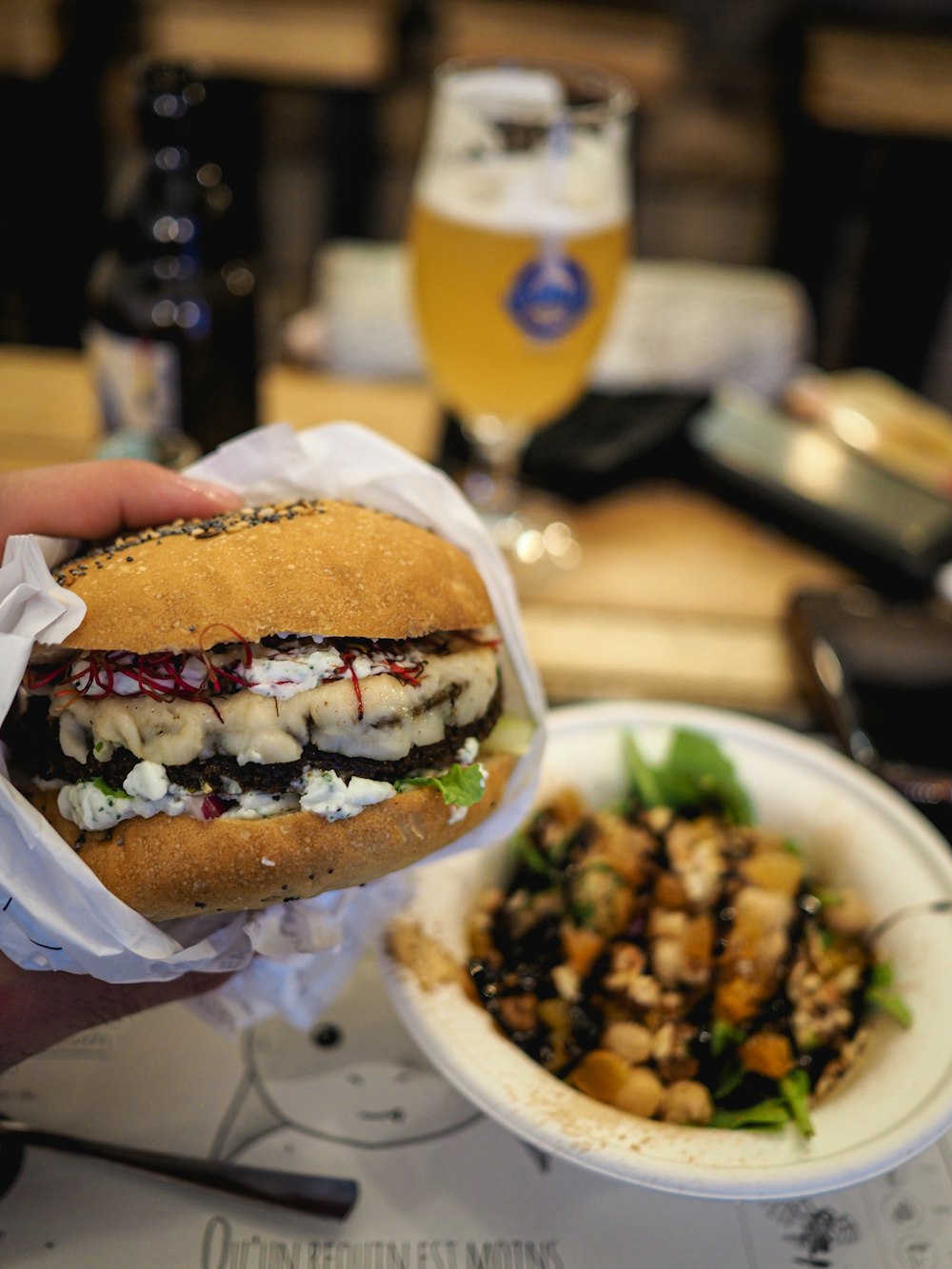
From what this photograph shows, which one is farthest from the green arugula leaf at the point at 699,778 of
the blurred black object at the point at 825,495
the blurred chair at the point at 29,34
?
the blurred chair at the point at 29,34

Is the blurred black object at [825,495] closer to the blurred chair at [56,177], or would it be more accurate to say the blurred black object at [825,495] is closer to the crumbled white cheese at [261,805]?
the crumbled white cheese at [261,805]

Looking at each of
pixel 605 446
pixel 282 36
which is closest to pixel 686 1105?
pixel 605 446

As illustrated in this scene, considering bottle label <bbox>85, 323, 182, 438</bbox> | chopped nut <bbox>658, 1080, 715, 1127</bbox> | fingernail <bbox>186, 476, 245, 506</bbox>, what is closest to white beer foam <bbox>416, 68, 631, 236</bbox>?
bottle label <bbox>85, 323, 182, 438</bbox>

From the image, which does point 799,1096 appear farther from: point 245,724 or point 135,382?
point 135,382

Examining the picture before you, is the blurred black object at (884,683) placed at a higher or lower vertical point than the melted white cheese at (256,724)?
lower

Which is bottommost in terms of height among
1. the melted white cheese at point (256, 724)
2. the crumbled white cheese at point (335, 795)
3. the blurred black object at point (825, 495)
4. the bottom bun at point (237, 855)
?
the blurred black object at point (825, 495)

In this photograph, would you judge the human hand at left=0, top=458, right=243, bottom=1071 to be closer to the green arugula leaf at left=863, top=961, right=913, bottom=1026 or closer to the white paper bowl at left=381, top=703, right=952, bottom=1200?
the white paper bowl at left=381, top=703, right=952, bottom=1200
